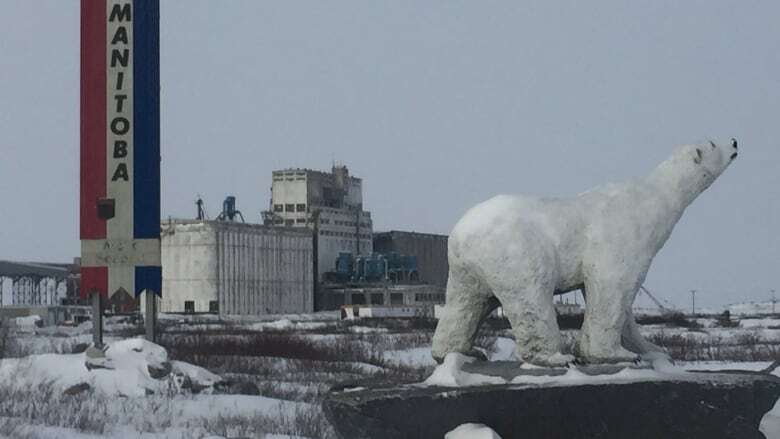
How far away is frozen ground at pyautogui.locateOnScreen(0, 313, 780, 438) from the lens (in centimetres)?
1154

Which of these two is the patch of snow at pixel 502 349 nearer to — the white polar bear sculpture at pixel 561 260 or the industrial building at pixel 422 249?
the white polar bear sculpture at pixel 561 260

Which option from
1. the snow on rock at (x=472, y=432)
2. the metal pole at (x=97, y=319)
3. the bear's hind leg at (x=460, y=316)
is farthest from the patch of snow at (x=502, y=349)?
the snow on rock at (x=472, y=432)

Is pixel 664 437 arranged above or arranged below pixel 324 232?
below

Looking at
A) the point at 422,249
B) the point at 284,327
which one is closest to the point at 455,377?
the point at 284,327

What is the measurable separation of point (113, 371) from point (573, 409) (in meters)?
9.64

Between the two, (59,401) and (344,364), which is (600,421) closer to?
(59,401)

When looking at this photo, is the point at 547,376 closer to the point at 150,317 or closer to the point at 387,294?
the point at 150,317

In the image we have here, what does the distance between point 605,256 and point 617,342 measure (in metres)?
0.63

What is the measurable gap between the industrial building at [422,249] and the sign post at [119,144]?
64032 millimetres

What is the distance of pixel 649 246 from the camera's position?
8562 millimetres

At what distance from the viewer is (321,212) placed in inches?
2849

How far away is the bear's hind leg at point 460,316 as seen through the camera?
28.5ft

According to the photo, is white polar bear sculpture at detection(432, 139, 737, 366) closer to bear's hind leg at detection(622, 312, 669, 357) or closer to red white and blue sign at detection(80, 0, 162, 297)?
bear's hind leg at detection(622, 312, 669, 357)

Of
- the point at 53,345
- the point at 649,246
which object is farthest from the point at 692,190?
the point at 53,345
